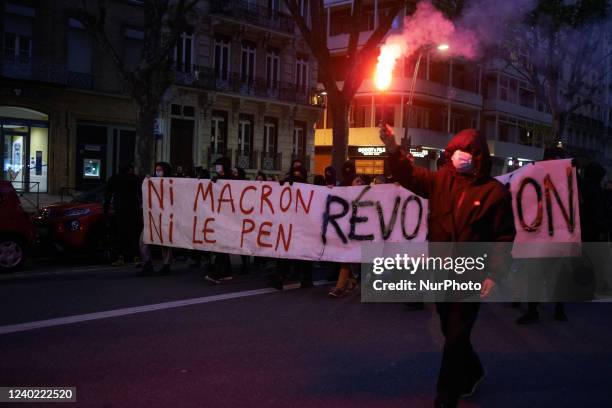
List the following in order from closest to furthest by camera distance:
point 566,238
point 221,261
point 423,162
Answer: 1. point 566,238
2. point 221,261
3. point 423,162

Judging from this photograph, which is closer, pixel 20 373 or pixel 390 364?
pixel 20 373

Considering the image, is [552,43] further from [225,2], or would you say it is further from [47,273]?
[47,273]

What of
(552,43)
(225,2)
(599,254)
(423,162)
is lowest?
(599,254)

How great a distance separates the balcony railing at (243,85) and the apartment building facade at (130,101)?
0.17ft

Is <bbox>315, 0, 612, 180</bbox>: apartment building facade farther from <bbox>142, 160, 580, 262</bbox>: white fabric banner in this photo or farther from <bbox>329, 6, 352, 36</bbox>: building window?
<bbox>142, 160, 580, 262</bbox>: white fabric banner

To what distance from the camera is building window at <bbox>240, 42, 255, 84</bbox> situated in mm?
31703

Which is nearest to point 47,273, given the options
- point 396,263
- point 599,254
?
point 396,263

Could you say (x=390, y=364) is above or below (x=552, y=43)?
below

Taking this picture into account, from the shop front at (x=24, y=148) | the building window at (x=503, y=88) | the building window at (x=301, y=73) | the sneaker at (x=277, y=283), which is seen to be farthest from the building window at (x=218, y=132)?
the building window at (x=503, y=88)

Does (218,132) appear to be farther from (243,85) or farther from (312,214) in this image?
(312,214)

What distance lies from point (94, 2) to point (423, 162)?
23383 millimetres

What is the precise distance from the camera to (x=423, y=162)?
4178cm

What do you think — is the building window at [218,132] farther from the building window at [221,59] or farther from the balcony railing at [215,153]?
the building window at [221,59]

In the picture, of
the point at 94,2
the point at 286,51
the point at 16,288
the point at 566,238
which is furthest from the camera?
the point at 286,51
